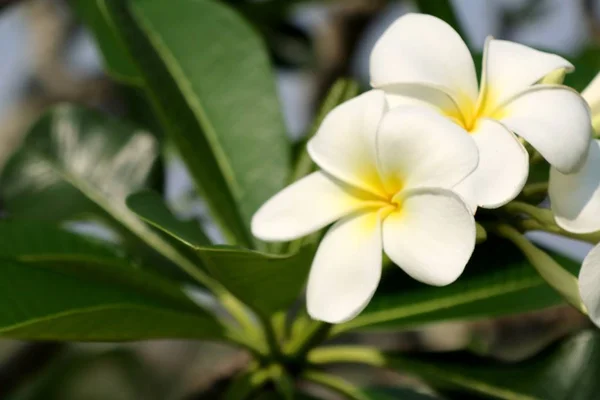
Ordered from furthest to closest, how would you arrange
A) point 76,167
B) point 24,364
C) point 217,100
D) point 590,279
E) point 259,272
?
point 24,364
point 76,167
point 217,100
point 259,272
point 590,279

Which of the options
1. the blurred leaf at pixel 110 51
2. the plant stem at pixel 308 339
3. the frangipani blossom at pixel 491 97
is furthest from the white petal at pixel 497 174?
the blurred leaf at pixel 110 51

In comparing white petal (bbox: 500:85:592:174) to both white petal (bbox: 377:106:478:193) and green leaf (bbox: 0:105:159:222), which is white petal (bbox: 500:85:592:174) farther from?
green leaf (bbox: 0:105:159:222)

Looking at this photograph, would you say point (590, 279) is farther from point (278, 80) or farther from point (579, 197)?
point (278, 80)

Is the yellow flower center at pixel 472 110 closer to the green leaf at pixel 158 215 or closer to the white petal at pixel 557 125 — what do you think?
the white petal at pixel 557 125

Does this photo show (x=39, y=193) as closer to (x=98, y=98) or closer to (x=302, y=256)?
(x=302, y=256)

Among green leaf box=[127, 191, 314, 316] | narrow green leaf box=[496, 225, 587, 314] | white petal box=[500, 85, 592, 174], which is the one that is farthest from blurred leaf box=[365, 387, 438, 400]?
white petal box=[500, 85, 592, 174]

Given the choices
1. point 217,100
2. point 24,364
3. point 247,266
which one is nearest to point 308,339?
point 247,266
